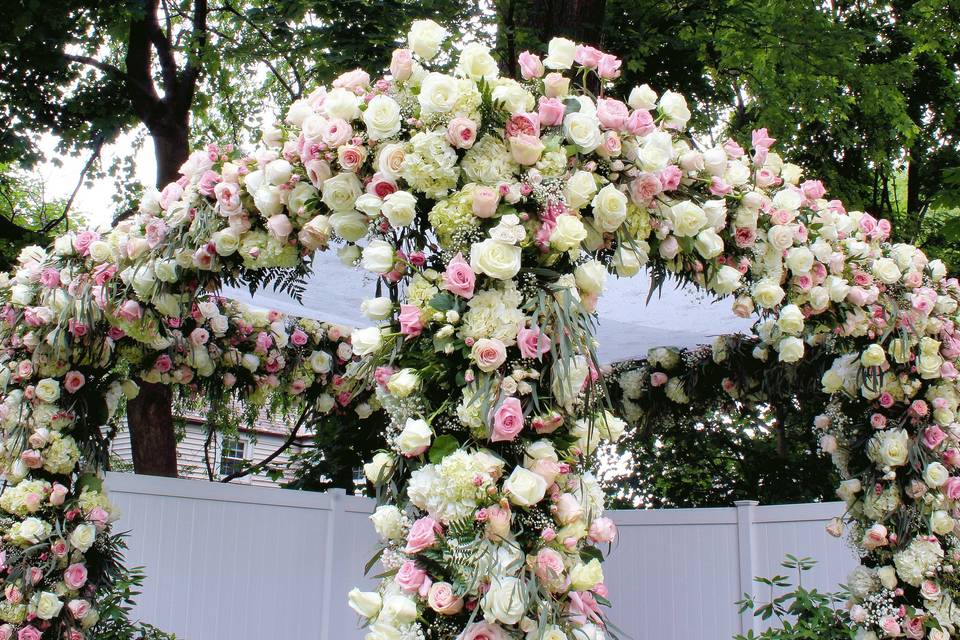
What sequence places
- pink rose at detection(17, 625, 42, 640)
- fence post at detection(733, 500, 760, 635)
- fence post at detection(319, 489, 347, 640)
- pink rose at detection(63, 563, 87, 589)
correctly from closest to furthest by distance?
1. pink rose at detection(17, 625, 42, 640)
2. pink rose at detection(63, 563, 87, 589)
3. fence post at detection(319, 489, 347, 640)
4. fence post at detection(733, 500, 760, 635)

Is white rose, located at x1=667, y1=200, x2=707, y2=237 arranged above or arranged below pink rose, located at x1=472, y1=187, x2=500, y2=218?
above

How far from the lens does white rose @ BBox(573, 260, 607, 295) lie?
7.68 ft

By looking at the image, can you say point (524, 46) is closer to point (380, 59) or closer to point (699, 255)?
point (380, 59)

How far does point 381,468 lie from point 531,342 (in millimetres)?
499

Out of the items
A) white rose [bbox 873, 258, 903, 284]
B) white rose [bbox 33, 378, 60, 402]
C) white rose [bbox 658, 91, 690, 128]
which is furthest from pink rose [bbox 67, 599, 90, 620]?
white rose [bbox 873, 258, 903, 284]

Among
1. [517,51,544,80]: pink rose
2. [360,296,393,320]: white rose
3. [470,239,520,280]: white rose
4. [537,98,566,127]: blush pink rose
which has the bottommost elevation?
[360,296,393,320]: white rose

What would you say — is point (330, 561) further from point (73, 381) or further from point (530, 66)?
point (530, 66)

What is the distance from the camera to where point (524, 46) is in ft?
18.4

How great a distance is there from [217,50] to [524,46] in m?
2.66

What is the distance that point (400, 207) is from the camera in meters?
2.32

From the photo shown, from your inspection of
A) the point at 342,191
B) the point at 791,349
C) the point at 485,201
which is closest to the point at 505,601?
the point at 485,201

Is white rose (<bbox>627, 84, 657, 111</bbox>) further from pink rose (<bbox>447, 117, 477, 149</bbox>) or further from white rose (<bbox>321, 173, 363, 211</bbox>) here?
white rose (<bbox>321, 173, 363, 211</bbox>)

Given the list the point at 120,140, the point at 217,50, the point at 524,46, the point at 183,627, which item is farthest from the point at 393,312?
the point at 120,140

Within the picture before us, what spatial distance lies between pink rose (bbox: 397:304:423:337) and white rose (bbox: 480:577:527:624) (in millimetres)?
651
